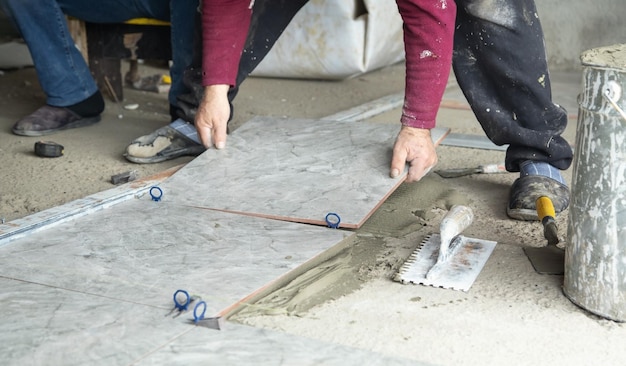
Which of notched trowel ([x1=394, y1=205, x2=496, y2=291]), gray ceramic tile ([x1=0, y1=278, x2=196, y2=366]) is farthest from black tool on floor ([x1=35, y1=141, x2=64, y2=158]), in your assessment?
notched trowel ([x1=394, y1=205, x2=496, y2=291])

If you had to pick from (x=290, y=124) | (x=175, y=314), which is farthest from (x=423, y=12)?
(x=175, y=314)

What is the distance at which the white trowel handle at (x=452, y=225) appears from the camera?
1.88 metres

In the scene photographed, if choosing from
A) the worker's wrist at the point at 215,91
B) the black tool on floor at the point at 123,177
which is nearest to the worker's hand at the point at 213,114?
the worker's wrist at the point at 215,91

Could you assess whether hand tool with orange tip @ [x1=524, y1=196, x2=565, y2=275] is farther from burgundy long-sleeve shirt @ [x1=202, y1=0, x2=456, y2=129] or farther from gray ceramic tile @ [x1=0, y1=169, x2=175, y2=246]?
gray ceramic tile @ [x1=0, y1=169, x2=175, y2=246]

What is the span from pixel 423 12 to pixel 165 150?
1.16 meters

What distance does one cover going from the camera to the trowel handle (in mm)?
1906

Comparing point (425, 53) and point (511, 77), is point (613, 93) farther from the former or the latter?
point (511, 77)

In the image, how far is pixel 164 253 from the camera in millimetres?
1878

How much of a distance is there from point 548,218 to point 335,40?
2138mm

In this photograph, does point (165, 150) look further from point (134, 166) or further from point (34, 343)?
point (34, 343)

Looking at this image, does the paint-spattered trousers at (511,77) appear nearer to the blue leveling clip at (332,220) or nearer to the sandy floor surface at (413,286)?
the sandy floor surface at (413,286)

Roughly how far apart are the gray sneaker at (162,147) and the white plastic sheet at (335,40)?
135 cm

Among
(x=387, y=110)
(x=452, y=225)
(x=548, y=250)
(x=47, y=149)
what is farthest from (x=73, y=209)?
(x=387, y=110)

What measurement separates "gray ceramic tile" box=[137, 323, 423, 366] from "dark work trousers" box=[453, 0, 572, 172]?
3.87 feet
